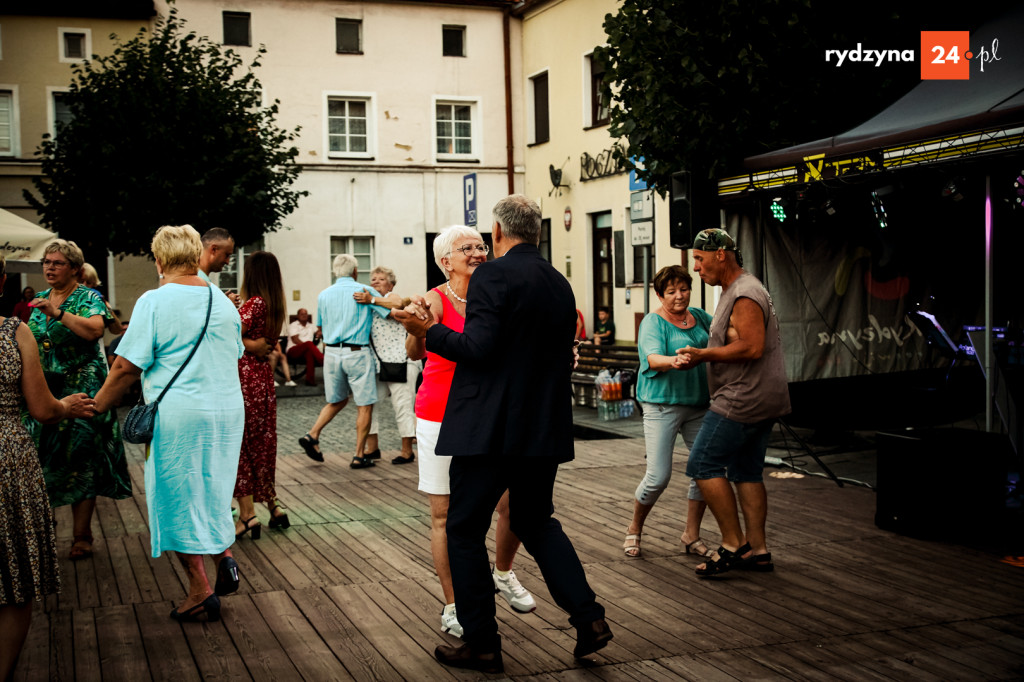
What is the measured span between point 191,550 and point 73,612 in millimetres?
815

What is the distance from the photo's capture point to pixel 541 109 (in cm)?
2669

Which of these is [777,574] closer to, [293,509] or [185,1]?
[293,509]

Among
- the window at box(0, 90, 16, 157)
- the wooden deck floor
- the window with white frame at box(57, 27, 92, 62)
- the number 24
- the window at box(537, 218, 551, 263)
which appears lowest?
the wooden deck floor

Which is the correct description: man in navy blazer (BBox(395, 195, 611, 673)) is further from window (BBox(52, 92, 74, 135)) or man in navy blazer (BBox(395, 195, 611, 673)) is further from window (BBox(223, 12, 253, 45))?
window (BBox(52, 92, 74, 135))

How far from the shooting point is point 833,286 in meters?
11.4

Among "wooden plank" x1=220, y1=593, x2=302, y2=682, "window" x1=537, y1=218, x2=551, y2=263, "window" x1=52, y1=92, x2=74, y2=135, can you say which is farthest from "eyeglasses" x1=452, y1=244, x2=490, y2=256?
"window" x1=52, y1=92, x2=74, y2=135

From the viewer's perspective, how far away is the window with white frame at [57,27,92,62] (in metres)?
24.3

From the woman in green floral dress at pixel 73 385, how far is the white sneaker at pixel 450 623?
108 inches

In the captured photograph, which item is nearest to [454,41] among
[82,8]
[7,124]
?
[82,8]

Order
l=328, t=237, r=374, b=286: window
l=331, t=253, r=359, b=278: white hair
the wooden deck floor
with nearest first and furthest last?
the wooden deck floor
l=331, t=253, r=359, b=278: white hair
l=328, t=237, r=374, b=286: window

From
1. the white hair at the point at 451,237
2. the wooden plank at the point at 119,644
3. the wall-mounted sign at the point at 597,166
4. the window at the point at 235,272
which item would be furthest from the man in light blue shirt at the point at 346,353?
the window at the point at 235,272

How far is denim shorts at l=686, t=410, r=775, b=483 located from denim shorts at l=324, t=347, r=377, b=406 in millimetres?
4867

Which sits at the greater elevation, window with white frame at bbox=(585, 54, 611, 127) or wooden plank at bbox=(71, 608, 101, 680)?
window with white frame at bbox=(585, 54, 611, 127)

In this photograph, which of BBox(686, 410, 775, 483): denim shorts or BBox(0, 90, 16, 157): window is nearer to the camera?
BBox(686, 410, 775, 483): denim shorts
